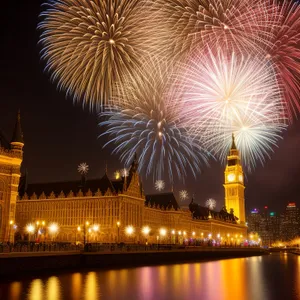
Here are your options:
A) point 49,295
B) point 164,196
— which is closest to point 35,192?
point 164,196

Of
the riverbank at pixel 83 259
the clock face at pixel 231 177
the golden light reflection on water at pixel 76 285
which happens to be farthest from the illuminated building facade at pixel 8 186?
the clock face at pixel 231 177

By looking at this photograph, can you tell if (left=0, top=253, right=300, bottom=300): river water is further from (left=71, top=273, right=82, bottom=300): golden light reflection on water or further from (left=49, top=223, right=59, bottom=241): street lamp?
(left=49, top=223, right=59, bottom=241): street lamp

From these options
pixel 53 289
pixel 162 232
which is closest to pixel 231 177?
pixel 162 232

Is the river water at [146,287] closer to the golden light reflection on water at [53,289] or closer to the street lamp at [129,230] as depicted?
the golden light reflection on water at [53,289]

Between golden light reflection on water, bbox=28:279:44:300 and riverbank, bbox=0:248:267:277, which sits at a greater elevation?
riverbank, bbox=0:248:267:277

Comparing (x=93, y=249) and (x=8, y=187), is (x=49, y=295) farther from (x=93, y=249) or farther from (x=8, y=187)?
(x=8, y=187)

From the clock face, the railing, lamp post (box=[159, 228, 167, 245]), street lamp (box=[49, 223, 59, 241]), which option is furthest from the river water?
the clock face
